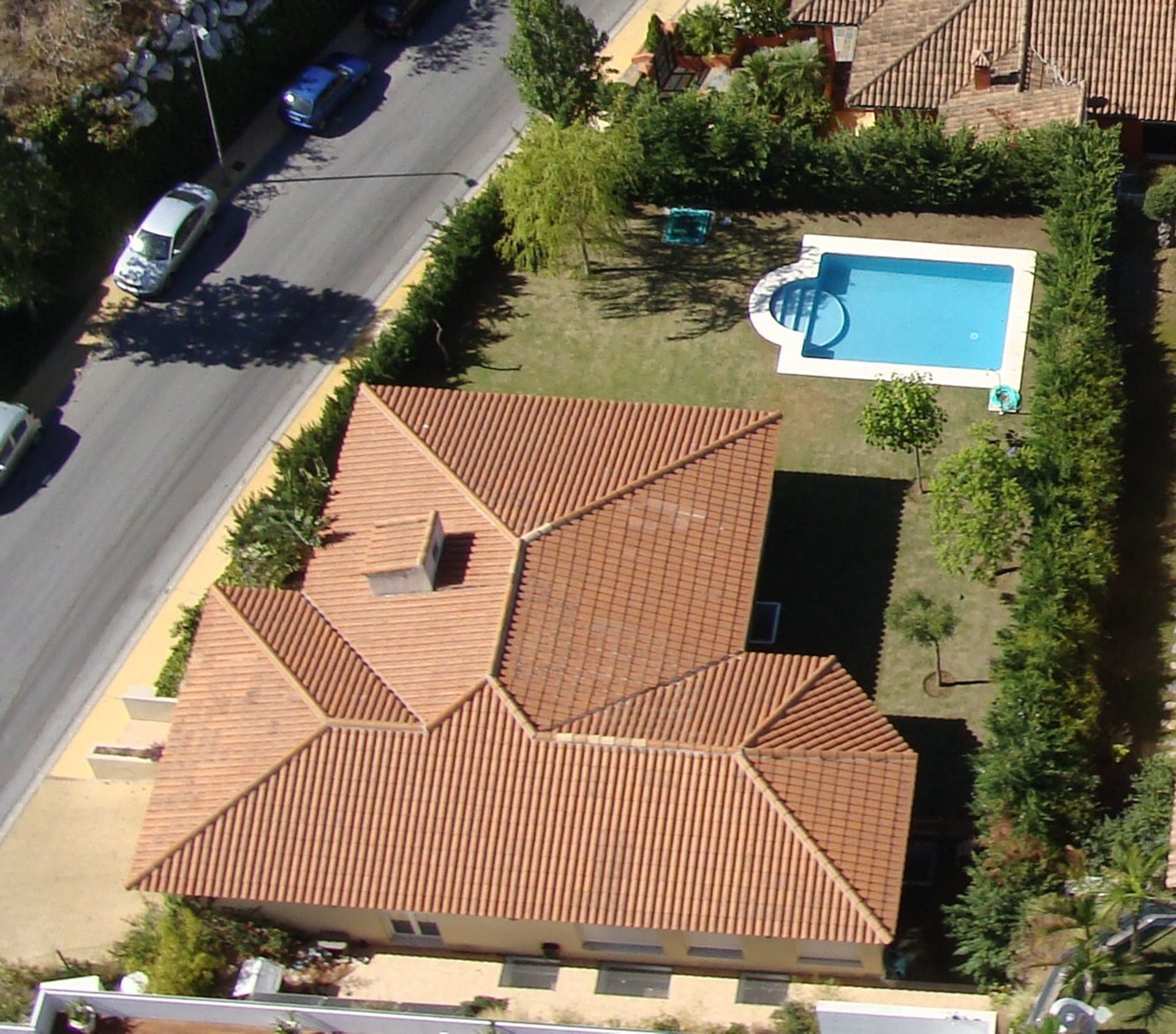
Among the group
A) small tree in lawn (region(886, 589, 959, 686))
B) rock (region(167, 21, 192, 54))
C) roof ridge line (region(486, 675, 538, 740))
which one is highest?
rock (region(167, 21, 192, 54))

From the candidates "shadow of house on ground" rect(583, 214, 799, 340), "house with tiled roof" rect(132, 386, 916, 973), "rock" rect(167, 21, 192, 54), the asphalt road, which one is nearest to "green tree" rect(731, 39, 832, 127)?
"shadow of house on ground" rect(583, 214, 799, 340)

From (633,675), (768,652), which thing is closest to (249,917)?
(633,675)

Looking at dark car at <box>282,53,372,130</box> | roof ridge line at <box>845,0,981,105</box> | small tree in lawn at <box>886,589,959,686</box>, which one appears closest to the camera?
small tree in lawn at <box>886,589,959,686</box>

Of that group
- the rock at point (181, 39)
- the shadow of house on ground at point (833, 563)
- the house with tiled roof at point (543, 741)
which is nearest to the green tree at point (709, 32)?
the rock at point (181, 39)

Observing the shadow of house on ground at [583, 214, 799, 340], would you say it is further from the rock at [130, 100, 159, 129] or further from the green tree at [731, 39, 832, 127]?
the rock at [130, 100, 159, 129]

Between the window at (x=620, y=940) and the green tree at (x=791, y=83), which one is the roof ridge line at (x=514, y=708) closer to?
the window at (x=620, y=940)

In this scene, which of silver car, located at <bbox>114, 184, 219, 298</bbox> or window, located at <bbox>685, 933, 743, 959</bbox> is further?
silver car, located at <bbox>114, 184, 219, 298</bbox>
